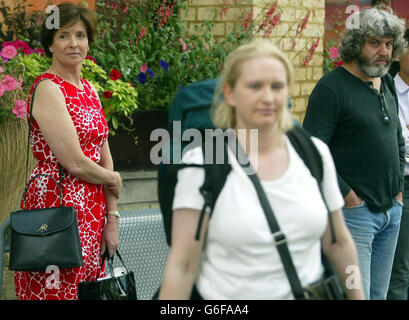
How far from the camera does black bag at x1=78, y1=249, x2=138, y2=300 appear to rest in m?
3.24

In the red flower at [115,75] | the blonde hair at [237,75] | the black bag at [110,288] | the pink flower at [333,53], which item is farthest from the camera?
the pink flower at [333,53]


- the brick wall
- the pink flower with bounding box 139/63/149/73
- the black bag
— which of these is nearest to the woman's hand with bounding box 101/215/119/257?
the black bag

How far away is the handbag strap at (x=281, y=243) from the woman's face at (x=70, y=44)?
5.09 ft

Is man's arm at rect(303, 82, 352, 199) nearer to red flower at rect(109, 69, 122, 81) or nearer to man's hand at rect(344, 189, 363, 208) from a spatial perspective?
man's hand at rect(344, 189, 363, 208)

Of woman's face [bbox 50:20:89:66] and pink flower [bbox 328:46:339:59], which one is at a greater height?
woman's face [bbox 50:20:89:66]

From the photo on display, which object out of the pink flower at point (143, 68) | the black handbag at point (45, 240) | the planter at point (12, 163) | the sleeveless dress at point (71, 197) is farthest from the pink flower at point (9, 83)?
Answer: the pink flower at point (143, 68)

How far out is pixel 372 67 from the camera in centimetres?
374

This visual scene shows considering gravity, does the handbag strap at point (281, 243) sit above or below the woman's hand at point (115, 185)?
above

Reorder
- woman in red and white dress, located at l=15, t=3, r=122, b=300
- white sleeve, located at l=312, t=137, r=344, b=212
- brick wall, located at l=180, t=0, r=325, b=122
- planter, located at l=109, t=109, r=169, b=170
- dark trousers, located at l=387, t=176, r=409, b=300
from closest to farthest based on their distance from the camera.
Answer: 1. white sleeve, located at l=312, t=137, r=344, b=212
2. woman in red and white dress, located at l=15, t=3, r=122, b=300
3. dark trousers, located at l=387, t=176, r=409, b=300
4. planter, located at l=109, t=109, r=169, b=170
5. brick wall, located at l=180, t=0, r=325, b=122

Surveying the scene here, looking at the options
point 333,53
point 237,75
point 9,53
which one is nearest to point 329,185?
point 237,75

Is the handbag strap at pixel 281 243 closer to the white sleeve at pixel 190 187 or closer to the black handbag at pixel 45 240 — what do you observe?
the white sleeve at pixel 190 187

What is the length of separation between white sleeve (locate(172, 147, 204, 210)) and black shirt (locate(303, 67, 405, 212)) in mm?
1415

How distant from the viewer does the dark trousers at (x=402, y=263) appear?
451 cm
